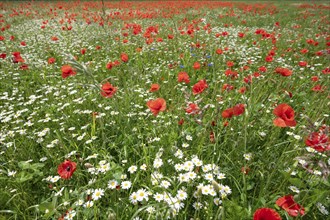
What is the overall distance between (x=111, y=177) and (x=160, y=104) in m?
0.78

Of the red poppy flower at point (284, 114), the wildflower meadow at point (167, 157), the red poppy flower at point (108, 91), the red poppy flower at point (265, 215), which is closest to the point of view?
the red poppy flower at point (265, 215)

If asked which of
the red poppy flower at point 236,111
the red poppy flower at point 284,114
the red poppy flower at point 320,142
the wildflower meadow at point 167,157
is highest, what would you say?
the red poppy flower at point 320,142

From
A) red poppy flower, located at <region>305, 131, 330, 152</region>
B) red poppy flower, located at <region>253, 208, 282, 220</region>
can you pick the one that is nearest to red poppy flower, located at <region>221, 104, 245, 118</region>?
red poppy flower, located at <region>305, 131, 330, 152</region>

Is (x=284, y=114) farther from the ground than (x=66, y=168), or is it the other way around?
(x=284, y=114)

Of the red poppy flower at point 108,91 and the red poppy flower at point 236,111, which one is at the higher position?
the red poppy flower at point 108,91

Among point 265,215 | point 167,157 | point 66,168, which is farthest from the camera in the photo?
point 167,157

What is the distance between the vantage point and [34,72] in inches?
173

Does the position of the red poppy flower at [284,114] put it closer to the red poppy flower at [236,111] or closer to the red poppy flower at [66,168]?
the red poppy flower at [236,111]

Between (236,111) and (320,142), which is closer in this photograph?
(320,142)

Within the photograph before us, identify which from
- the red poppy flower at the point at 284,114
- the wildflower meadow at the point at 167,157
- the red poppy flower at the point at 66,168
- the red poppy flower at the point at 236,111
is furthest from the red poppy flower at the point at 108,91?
the red poppy flower at the point at 284,114

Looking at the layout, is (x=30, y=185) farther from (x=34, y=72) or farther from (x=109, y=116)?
(x=34, y=72)

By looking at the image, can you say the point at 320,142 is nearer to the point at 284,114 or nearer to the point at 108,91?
the point at 284,114

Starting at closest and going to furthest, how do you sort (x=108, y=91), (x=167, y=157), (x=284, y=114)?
(x=284, y=114), (x=108, y=91), (x=167, y=157)

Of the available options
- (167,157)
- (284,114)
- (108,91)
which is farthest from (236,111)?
(108,91)
